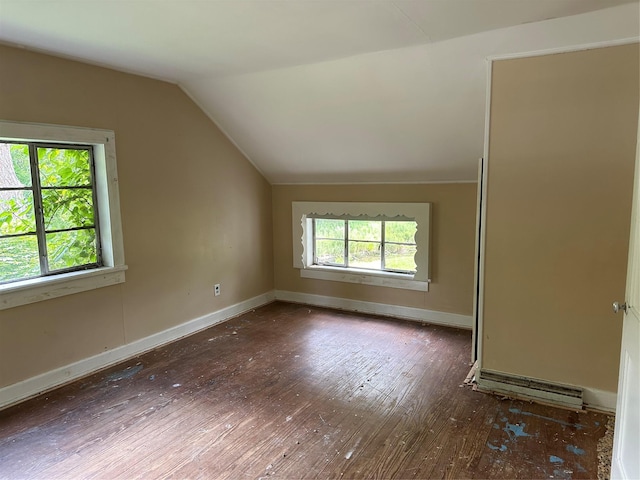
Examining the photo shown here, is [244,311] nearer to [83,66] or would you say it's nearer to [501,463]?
[83,66]

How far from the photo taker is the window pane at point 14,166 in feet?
8.72

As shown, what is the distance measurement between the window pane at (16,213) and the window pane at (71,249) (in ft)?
0.54

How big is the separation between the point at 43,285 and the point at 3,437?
36.8 inches

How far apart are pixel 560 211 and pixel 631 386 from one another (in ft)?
3.94

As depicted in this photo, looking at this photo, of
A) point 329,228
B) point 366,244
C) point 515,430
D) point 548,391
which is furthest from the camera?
point 329,228

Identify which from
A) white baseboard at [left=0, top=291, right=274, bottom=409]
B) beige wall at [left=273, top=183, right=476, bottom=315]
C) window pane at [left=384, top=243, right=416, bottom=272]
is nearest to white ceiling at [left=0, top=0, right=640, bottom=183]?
beige wall at [left=273, top=183, right=476, bottom=315]

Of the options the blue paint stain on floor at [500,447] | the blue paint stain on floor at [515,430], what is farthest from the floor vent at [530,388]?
the blue paint stain on floor at [500,447]

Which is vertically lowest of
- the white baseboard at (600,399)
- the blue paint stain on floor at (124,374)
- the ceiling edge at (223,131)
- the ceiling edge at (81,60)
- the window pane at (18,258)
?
the blue paint stain on floor at (124,374)

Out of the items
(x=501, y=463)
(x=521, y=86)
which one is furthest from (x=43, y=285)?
(x=521, y=86)

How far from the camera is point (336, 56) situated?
9.34ft

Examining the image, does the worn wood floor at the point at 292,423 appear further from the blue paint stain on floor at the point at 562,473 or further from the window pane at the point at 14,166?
the window pane at the point at 14,166

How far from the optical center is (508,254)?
2668 mm

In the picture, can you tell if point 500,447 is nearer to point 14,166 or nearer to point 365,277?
point 365,277

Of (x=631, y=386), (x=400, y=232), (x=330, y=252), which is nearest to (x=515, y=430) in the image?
(x=631, y=386)
